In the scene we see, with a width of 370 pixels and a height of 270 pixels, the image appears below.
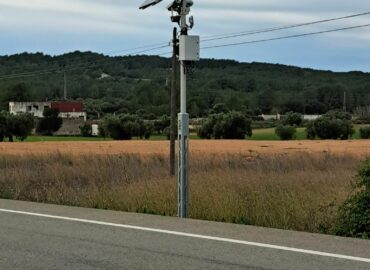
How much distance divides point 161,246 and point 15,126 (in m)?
93.2

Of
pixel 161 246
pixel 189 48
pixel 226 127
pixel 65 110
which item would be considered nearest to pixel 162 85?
pixel 226 127

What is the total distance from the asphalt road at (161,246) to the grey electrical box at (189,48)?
310cm

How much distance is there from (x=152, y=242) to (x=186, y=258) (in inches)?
47.4

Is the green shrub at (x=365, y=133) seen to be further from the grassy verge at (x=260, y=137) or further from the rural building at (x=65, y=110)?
the rural building at (x=65, y=110)

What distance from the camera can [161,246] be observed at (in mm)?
8641

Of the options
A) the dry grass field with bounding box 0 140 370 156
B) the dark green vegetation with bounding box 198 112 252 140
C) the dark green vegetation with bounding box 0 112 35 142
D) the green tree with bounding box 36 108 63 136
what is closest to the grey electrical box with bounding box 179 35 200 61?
the dry grass field with bounding box 0 140 370 156

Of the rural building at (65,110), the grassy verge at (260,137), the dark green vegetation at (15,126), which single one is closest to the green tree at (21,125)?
the dark green vegetation at (15,126)

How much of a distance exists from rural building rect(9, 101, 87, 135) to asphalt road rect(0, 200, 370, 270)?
114379mm

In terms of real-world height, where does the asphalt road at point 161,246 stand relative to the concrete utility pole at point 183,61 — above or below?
below

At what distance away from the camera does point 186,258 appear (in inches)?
309

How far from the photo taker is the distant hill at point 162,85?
84.5 m

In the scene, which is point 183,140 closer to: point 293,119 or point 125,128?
point 125,128

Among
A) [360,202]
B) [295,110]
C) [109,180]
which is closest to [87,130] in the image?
[295,110]

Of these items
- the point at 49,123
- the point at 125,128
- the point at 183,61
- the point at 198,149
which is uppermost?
the point at 183,61
